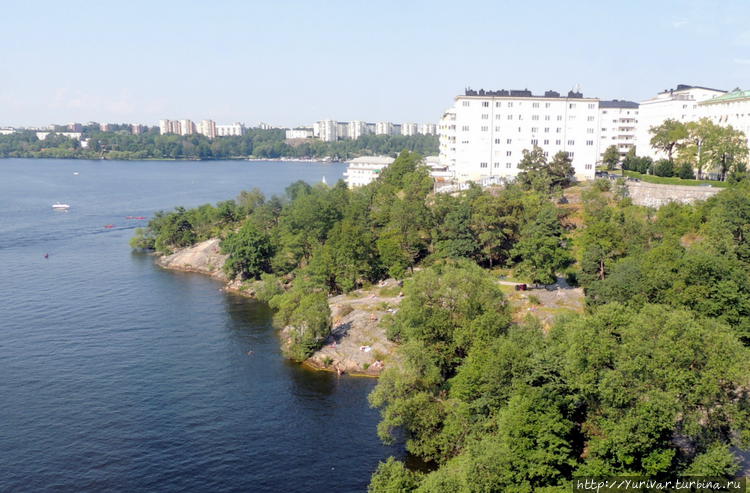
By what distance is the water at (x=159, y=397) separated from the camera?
3572 cm

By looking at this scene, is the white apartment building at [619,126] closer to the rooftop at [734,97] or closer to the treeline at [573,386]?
the rooftop at [734,97]

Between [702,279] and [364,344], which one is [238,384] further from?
[702,279]

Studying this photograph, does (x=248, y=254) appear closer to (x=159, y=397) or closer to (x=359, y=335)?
(x=359, y=335)

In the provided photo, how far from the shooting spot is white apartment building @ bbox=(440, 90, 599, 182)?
283ft

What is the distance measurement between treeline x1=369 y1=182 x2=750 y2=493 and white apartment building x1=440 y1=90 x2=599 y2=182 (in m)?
44.4

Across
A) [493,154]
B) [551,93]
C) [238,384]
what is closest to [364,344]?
[238,384]

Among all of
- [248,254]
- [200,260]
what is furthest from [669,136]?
[200,260]

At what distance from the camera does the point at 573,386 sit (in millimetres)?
30516

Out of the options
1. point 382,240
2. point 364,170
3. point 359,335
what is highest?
point 364,170

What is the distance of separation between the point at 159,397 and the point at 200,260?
4443cm

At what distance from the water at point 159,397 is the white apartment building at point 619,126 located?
257ft

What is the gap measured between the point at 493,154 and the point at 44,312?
6212 cm

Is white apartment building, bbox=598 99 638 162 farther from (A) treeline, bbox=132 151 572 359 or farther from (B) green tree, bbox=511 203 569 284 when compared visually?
(B) green tree, bbox=511 203 569 284

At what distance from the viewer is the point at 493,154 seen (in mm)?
88312
